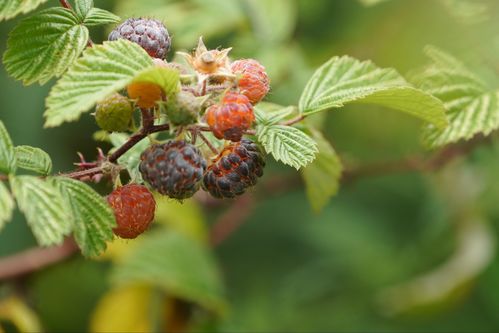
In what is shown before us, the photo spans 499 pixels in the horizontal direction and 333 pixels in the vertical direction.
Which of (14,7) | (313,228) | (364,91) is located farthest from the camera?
(313,228)

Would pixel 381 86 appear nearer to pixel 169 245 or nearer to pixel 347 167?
pixel 347 167

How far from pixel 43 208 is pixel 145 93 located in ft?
0.65

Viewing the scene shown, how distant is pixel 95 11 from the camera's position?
115cm

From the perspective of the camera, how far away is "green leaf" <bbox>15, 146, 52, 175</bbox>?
1.09 metres

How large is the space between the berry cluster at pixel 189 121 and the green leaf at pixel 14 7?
125 millimetres

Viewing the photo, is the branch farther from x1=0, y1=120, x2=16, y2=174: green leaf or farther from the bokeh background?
x1=0, y1=120, x2=16, y2=174: green leaf

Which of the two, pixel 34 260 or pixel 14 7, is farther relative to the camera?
pixel 34 260

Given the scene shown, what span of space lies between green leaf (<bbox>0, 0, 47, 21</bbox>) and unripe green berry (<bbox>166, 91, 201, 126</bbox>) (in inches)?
9.5

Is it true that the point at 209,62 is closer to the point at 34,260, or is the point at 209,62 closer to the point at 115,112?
the point at 115,112

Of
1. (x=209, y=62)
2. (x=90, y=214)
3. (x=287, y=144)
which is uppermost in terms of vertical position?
(x=209, y=62)

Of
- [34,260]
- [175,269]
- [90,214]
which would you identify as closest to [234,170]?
[90,214]

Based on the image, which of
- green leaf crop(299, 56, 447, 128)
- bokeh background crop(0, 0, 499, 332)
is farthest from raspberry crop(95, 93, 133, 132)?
bokeh background crop(0, 0, 499, 332)

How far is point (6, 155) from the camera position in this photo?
3.39 ft

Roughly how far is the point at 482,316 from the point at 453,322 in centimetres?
10
